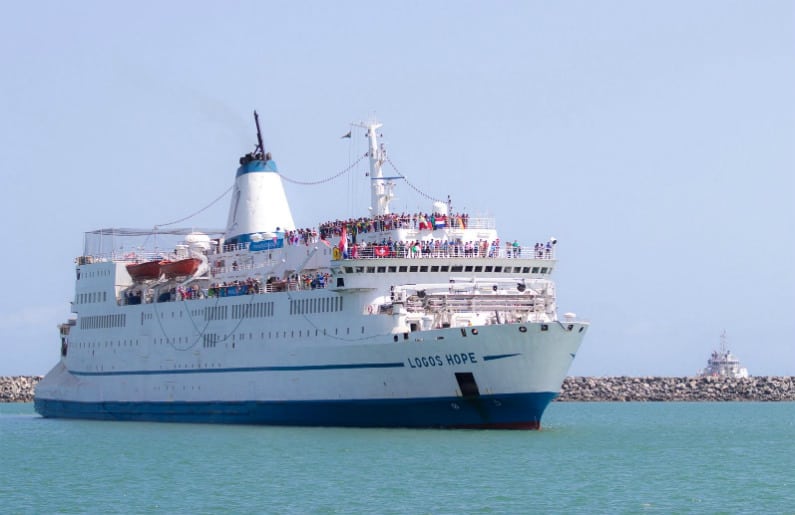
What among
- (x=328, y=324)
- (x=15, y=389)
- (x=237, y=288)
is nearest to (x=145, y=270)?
(x=237, y=288)

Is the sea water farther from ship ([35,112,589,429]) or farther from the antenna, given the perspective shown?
the antenna

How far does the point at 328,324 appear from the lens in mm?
47000

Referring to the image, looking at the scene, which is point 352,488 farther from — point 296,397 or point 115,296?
point 115,296

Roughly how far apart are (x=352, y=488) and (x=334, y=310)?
1561 cm

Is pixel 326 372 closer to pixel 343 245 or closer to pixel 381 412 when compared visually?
pixel 381 412

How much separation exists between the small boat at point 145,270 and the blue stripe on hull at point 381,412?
18.1 ft

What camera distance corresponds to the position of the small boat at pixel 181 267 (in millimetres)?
55656

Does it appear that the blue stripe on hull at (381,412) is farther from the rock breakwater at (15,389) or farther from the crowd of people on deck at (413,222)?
the rock breakwater at (15,389)

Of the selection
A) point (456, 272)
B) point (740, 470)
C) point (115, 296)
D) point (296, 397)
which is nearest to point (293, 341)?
point (296, 397)

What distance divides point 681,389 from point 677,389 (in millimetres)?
304

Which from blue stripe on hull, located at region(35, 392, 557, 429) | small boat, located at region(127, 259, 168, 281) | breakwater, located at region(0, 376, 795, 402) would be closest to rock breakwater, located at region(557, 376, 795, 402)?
breakwater, located at region(0, 376, 795, 402)

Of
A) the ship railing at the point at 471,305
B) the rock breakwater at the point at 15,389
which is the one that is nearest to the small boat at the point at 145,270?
the ship railing at the point at 471,305

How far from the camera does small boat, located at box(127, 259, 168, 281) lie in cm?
5684

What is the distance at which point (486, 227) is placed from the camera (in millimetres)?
48156
